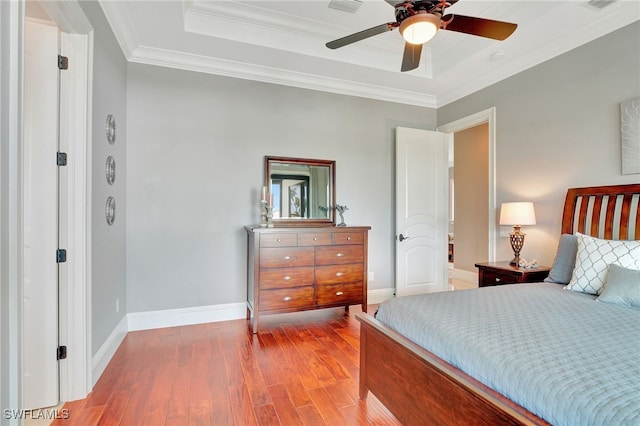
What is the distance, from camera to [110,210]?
2562 millimetres

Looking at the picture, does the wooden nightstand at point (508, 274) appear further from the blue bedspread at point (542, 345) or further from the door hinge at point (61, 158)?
the door hinge at point (61, 158)

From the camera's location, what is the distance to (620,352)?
1144mm

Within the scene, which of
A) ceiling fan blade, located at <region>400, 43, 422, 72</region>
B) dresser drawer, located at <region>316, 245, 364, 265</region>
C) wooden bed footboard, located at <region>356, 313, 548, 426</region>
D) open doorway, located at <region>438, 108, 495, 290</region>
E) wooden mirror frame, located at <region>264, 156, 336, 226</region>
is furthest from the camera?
open doorway, located at <region>438, 108, 495, 290</region>

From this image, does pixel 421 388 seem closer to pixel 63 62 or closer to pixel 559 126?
pixel 63 62

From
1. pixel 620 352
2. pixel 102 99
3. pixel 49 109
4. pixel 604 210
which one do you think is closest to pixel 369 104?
pixel 604 210

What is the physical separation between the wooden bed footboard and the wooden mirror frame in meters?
1.80

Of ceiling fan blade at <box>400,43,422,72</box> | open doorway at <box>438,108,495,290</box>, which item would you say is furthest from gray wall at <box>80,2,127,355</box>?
open doorway at <box>438,108,495,290</box>

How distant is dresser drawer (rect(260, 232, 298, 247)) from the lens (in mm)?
3078

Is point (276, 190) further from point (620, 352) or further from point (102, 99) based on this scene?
point (620, 352)

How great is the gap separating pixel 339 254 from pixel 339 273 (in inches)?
8.1

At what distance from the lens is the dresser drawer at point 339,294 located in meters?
3.31

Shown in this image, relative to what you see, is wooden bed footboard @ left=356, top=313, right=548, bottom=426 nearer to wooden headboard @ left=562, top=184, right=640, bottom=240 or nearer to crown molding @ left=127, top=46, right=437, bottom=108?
wooden headboard @ left=562, top=184, right=640, bottom=240

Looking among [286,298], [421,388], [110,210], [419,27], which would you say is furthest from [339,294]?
[419,27]

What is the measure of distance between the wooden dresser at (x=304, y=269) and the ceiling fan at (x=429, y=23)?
5.96 feet
